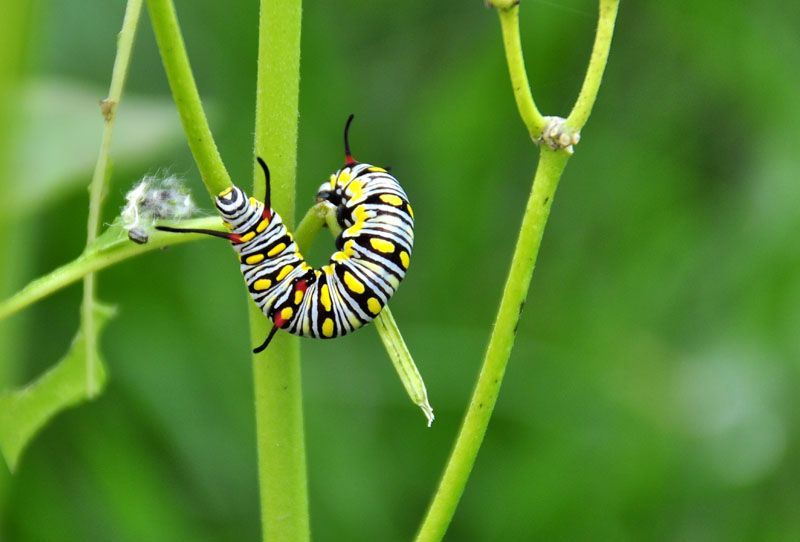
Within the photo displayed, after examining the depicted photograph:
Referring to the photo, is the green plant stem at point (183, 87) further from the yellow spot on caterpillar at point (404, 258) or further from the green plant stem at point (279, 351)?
the yellow spot on caterpillar at point (404, 258)

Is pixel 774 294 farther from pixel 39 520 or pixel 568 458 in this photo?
pixel 39 520

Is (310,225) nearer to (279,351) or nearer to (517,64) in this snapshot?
(279,351)

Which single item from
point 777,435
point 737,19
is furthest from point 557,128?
point 737,19

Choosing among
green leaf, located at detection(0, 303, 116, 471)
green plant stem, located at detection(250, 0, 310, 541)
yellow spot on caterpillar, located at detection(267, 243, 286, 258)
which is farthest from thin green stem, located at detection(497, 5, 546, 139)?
green leaf, located at detection(0, 303, 116, 471)

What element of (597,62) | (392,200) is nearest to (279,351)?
(392,200)

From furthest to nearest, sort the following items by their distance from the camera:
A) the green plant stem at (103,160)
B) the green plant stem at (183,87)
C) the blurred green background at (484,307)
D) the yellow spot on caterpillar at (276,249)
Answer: the blurred green background at (484,307)
the yellow spot on caterpillar at (276,249)
the green plant stem at (103,160)
the green plant stem at (183,87)

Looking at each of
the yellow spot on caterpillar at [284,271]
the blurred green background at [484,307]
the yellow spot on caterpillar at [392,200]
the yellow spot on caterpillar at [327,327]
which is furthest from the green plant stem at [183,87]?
the blurred green background at [484,307]
